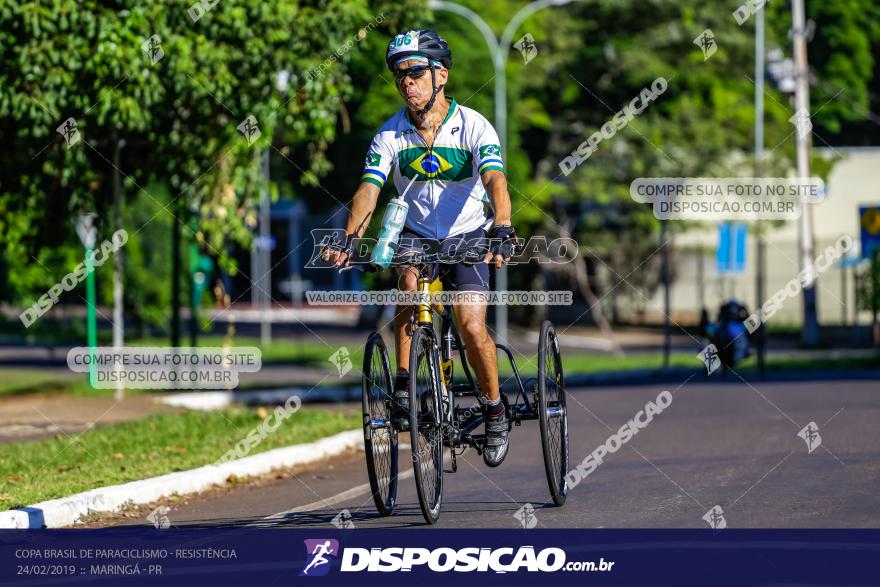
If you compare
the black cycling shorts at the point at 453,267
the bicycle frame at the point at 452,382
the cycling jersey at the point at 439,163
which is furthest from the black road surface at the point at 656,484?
the cycling jersey at the point at 439,163

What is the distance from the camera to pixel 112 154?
17625 millimetres

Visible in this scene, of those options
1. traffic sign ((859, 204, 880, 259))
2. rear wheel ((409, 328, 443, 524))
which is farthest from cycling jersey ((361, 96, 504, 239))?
traffic sign ((859, 204, 880, 259))

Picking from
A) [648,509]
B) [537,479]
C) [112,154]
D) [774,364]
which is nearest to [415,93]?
[648,509]

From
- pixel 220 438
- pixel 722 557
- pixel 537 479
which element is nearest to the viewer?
pixel 722 557

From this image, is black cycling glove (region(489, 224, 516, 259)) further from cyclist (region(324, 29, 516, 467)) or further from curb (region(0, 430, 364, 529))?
curb (region(0, 430, 364, 529))

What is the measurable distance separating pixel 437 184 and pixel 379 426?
129cm

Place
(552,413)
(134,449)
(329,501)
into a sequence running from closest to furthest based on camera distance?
(552,413) → (329,501) → (134,449)

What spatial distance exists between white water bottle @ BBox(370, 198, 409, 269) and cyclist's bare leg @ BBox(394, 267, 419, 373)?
7.0 inches

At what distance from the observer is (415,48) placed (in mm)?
7422

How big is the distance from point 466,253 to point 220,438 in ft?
19.6

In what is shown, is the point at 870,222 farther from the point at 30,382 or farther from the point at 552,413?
the point at 552,413

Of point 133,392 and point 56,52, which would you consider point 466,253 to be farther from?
point 133,392

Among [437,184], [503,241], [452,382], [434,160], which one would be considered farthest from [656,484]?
[434,160]

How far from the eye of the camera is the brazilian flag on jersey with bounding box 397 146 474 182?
7559 mm
